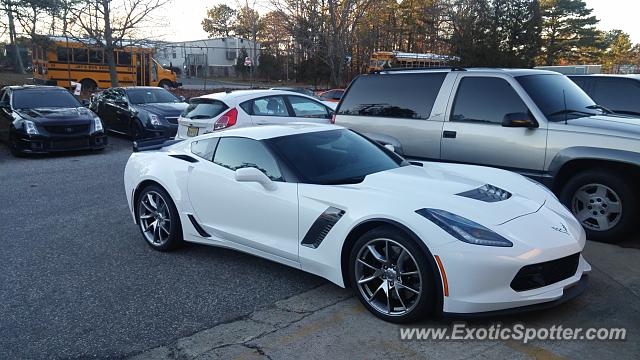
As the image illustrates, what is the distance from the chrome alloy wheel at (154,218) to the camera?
5.19 meters

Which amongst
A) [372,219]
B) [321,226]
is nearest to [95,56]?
[321,226]

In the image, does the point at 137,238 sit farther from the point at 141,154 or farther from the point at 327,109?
the point at 327,109

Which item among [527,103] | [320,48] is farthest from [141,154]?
[320,48]

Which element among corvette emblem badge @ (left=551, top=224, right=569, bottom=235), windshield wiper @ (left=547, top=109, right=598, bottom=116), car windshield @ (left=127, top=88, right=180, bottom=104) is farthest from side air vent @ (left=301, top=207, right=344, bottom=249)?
car windshield @ (left=127, top=88, right=180, bottom=104)

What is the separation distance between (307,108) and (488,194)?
20.6 feet

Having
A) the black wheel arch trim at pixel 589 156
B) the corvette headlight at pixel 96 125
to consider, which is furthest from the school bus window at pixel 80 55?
the black wheel arch trim at pixel 589 156

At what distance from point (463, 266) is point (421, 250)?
0.99 ft

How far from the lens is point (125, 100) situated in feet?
45.4

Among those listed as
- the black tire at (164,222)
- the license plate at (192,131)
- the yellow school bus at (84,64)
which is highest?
the yellow school bus at (84,64)

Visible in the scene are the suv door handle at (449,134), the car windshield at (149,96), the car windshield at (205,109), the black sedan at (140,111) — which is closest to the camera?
the suv door handle at (449,134)

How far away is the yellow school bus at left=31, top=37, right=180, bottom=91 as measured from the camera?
84.6 feet

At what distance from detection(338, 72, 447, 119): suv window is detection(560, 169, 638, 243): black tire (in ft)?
6.29

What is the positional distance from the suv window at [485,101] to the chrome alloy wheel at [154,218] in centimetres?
353

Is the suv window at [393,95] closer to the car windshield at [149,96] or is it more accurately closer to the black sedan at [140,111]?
the black sedan at [140,111]
